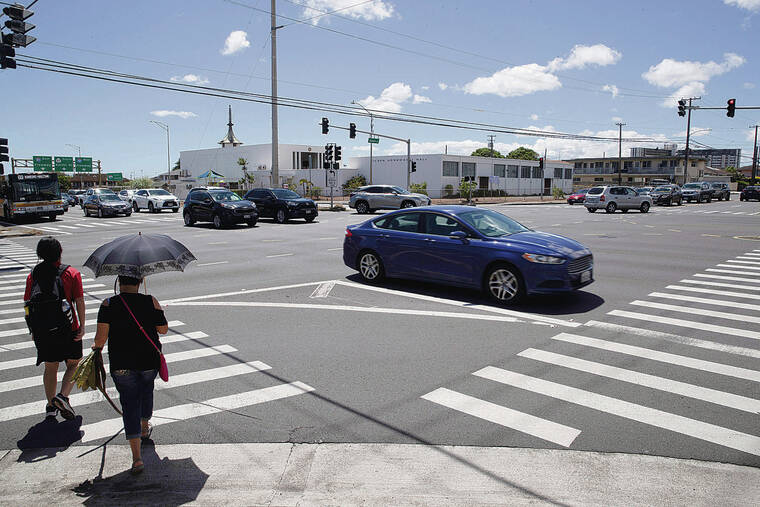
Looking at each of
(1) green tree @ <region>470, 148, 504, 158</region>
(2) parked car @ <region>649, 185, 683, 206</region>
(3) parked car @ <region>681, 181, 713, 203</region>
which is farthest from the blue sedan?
(1) green tree @ <region>470, 148, 504, 158</region>

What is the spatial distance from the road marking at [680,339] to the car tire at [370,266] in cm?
416

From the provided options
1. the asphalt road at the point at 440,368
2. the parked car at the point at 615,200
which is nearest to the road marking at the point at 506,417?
the asphalt road at the point at 440,368

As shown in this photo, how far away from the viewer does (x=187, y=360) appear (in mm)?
6273

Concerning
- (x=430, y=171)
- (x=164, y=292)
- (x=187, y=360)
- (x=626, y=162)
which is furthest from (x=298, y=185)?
(x=626, y=162)

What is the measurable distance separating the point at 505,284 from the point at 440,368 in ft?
10.8

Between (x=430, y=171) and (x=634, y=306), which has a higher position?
(x=430, y=171)

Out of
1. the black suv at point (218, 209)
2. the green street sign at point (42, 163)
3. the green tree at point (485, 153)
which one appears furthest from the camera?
the green tree at point (485, 153)

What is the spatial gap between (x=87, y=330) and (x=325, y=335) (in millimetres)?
3316

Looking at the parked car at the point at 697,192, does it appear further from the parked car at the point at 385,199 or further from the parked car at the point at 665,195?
the parked car at the point at 385,199

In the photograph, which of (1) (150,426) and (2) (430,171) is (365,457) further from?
(2) (430,171)

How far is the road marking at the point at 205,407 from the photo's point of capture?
4.63m

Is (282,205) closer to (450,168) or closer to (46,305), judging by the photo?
(46,305)

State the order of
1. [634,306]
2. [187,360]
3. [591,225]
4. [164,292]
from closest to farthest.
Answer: [187,360] → [634,306] → [164,292] → [591,225]

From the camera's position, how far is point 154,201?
4072 centimetres
